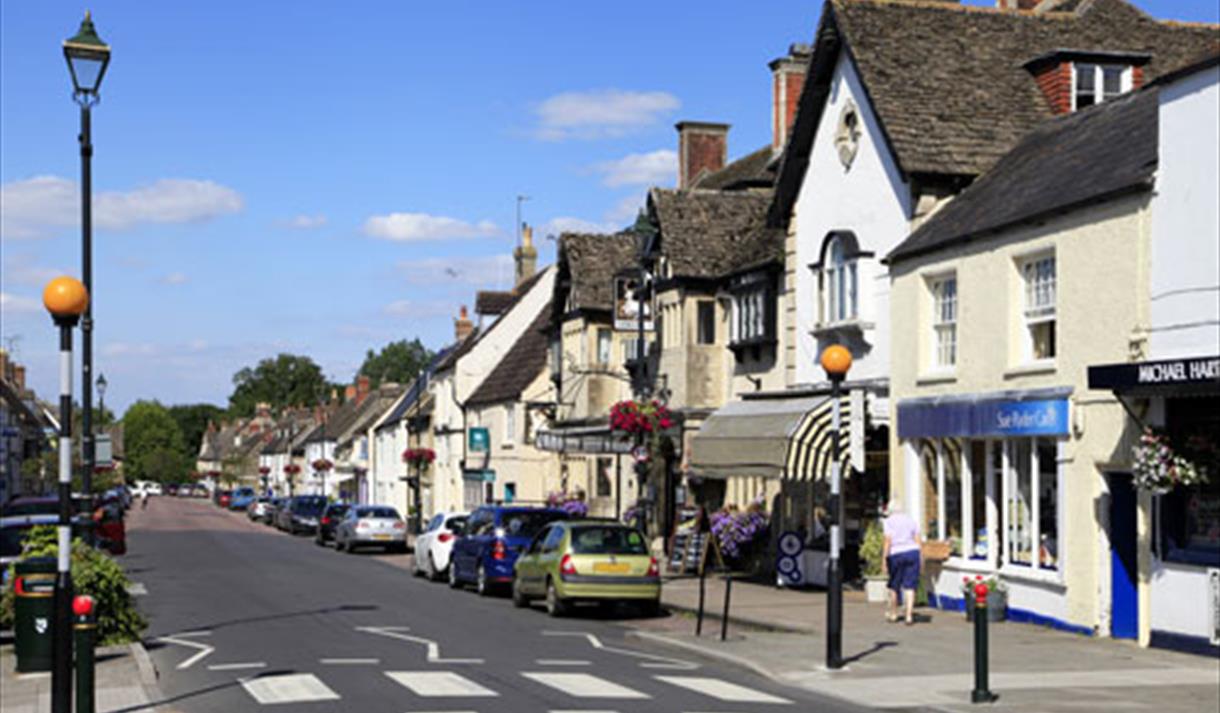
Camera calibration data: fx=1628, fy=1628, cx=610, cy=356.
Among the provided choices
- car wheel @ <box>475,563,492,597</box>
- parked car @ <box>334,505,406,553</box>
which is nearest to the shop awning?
car wheel @ <box>475,563,492,597</box>

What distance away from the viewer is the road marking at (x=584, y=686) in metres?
15.4

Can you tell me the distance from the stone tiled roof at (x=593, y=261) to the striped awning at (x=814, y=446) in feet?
60.4

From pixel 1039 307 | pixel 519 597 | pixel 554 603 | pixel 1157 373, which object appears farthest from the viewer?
pixel 519 597

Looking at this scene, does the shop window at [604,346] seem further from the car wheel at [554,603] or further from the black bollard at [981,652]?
the black bollard at [981,652]

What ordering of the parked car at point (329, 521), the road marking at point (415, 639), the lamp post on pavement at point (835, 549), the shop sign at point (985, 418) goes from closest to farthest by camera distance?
the lamp post on pavement at point (835, 549)
the road marking at point (415, 639)
the shop sign at point (985, 418)
the parked car at point (329, 521)

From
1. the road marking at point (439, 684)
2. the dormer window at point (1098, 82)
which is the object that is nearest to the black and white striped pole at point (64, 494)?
the road marking at point (439, 684)

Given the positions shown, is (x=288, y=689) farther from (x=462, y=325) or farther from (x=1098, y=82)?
(x=462, y=325)

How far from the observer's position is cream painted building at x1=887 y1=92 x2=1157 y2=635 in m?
20.3

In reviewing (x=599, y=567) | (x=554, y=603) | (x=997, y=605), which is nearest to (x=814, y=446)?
(x=599, y=567)

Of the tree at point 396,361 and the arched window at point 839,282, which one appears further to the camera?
the tree at point 396,361

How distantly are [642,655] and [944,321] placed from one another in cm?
830

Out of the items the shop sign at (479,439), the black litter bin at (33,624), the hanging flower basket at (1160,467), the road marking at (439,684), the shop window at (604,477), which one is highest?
the shop sign at (479,439)

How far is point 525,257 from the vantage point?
7069 centimetres

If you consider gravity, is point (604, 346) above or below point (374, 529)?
above
